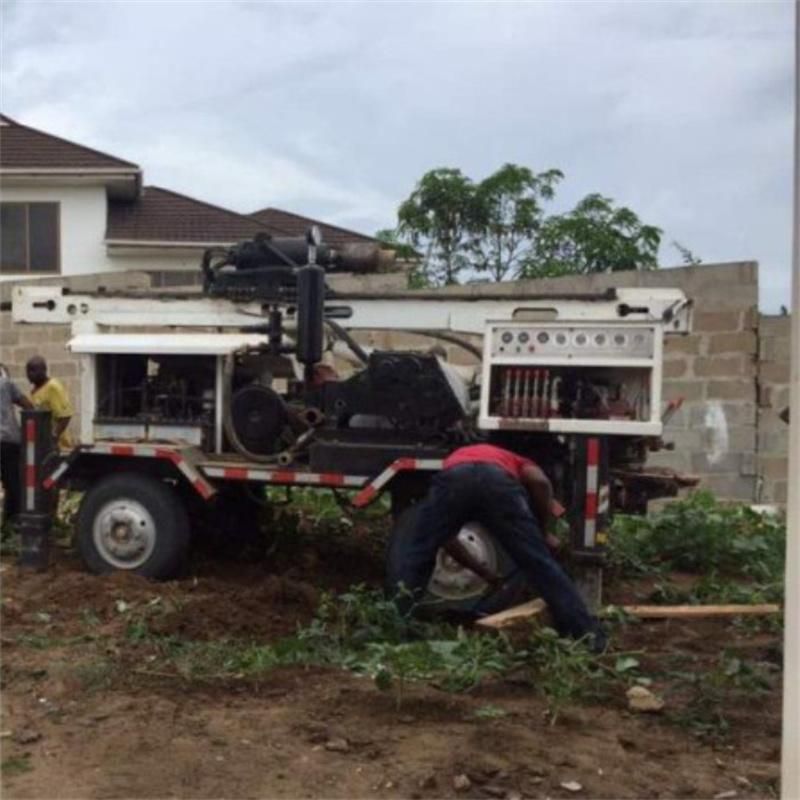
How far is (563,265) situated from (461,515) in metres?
15.8

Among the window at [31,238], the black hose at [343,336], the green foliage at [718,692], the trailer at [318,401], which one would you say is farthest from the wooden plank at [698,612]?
the window at [31,238]

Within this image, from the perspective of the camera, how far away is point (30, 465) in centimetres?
902

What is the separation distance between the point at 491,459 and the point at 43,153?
23.2 metres

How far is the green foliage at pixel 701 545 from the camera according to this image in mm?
9281

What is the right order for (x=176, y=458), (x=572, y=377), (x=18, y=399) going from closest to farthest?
1. (x=572, y=377)
2. (x=176, y=458)
3. (x=18, y=399)

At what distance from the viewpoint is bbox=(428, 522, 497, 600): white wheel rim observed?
752 centimetres

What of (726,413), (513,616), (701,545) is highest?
(726,413)

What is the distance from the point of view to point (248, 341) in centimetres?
889

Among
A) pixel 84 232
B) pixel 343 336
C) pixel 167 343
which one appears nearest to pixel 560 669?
pixel 343 336

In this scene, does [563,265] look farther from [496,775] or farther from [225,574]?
[496,775]

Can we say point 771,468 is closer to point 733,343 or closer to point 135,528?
point 733,343

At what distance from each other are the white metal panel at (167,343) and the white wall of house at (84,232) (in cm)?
1827

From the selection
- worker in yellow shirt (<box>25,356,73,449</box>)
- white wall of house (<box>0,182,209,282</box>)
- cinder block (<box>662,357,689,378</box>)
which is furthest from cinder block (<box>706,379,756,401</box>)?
white wall of house (<box>0,182,209,282</box>)

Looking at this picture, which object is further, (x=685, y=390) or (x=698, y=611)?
(x=685, y=390)
